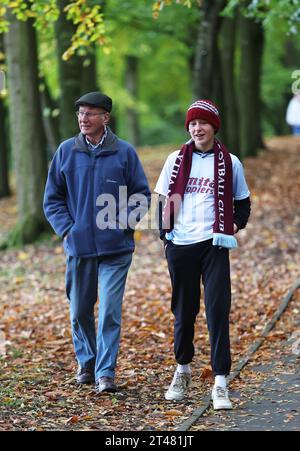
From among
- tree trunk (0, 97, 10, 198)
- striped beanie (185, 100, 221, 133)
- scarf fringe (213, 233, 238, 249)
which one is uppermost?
tree trunk (0, 97, 10, 198)

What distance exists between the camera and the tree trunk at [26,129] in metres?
16.5

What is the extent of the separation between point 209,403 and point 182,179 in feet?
5.88

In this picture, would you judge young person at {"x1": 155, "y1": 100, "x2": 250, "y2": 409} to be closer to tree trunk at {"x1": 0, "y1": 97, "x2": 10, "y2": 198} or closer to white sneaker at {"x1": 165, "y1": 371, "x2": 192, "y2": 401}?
white sneaker at {"x1": 165, "y1": 371, "x2": 192, "y2": 401}

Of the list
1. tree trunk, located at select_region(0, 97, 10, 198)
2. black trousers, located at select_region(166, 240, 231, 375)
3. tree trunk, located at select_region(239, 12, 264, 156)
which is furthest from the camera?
tree trunk, located at select_region(0, 97, 10, 198)

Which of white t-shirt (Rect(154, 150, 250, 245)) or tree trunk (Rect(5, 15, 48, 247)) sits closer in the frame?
white t-shirt (Rect(154, 150, 250, 245))

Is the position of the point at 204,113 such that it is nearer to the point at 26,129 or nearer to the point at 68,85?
the point at 68,85

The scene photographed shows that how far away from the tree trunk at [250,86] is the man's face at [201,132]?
59.4 feet

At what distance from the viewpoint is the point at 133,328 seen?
10.3 metres

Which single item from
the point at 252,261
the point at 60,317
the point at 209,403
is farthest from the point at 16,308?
the point at 209,403

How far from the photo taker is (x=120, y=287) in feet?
24.2

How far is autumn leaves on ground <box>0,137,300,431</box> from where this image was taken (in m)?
6.84

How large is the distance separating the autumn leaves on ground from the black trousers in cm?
53

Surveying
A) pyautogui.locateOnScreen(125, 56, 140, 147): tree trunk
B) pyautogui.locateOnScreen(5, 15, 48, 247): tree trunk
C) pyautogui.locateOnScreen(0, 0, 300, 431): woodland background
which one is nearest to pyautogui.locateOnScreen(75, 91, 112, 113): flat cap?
pyautogui.locateOnScreen(0, 0, 300, 431): woodland background
